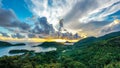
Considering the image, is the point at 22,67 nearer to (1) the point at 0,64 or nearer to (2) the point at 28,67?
(2) the point at 28,67

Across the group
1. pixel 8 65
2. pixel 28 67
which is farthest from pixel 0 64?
pixel 28 67

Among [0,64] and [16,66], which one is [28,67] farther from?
[0,64]

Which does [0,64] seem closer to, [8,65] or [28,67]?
[8,65]

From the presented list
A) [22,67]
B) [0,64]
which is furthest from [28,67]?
[0,64]
